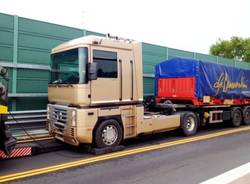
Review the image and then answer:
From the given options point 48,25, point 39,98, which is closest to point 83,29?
point 48,25

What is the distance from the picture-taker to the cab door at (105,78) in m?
8.84

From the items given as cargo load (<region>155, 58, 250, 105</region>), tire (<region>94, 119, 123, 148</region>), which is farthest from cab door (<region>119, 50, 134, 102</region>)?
cargo load (<region>155, 58, 250, 105</region>)

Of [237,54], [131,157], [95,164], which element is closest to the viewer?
[95,164]

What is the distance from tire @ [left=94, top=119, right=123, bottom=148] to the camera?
8867 mm

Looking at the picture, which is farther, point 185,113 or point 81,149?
point 185,113

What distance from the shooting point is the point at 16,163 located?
7.82m

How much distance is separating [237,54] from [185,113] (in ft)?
118

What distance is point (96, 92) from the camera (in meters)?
8.83

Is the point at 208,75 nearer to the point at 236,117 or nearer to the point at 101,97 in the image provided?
the point at 236,117

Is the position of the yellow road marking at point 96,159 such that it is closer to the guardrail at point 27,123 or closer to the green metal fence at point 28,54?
the guardrail at point 27,123

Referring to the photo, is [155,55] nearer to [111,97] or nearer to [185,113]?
[185,113]

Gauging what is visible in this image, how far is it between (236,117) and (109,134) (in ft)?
26.9

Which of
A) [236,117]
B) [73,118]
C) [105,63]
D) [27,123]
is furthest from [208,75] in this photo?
[27,123]

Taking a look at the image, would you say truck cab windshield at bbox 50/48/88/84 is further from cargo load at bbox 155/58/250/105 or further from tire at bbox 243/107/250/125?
tire at bbox 243/107/250/125
